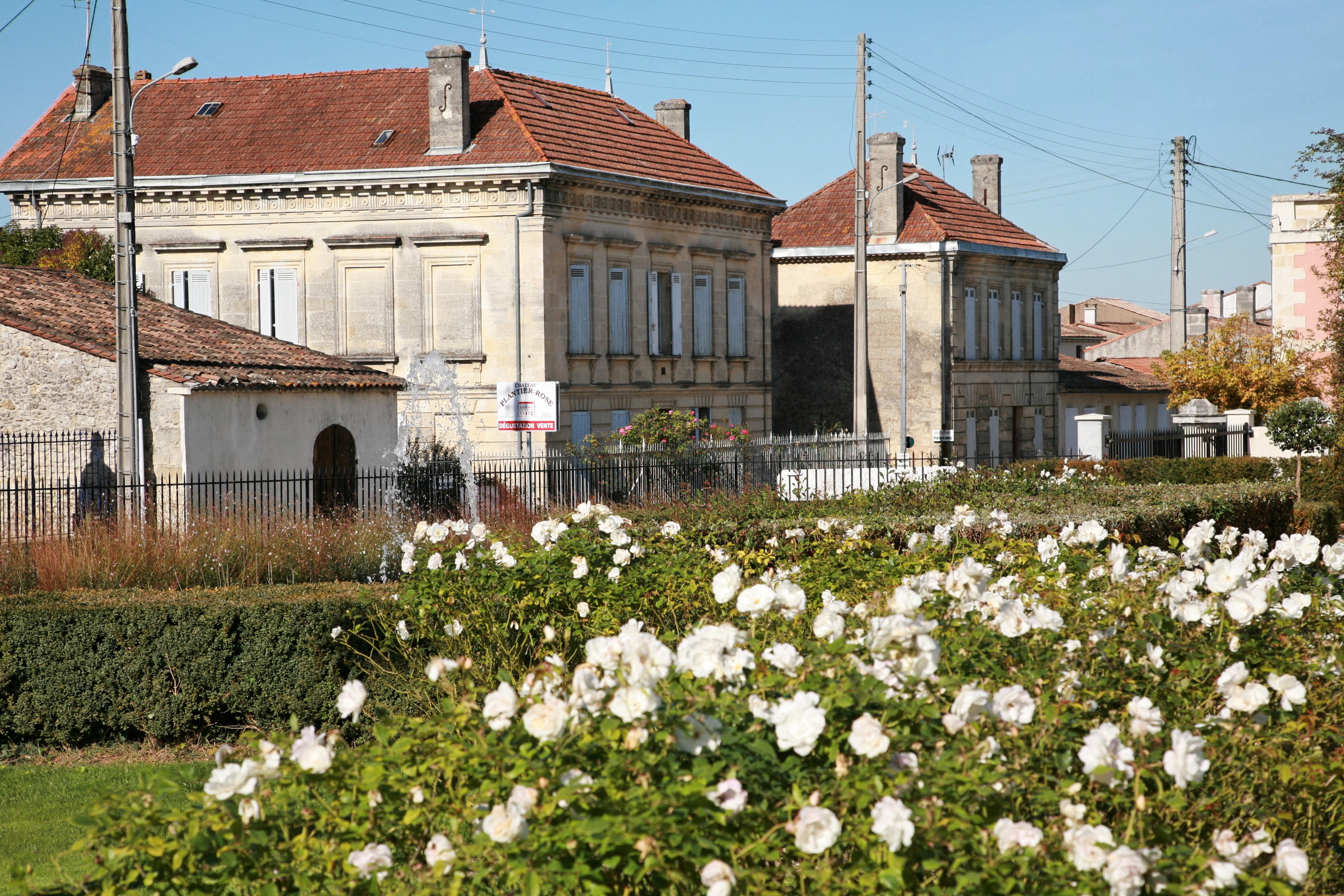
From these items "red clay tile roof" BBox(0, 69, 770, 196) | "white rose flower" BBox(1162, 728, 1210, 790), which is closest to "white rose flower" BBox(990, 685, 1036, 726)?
"white rose flower" BBox(1162, 728, 1210, 790)

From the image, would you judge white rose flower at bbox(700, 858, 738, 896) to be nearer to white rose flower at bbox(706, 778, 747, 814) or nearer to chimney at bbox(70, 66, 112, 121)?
white rose flower at bbox(706, 778, 747, 814)

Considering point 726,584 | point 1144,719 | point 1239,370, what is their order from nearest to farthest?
point 1144,719 → point 726,584 → point 1239,370

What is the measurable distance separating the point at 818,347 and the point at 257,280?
16.2 metres

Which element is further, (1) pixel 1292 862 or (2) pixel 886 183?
(2) pixel 886 183

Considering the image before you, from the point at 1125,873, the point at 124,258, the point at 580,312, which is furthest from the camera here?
the point at 580,312

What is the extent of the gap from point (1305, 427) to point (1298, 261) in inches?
522

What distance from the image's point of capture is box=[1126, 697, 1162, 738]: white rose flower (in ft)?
13.1

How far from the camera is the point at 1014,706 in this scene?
4.02 metres

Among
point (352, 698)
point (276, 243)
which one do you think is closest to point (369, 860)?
point (352, 698)

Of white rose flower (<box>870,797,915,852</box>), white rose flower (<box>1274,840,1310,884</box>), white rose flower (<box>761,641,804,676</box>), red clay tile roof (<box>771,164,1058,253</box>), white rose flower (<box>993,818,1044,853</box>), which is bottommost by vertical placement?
white rose flower (<box>1274,840,1310,884</box>)

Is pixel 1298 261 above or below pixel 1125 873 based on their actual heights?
above

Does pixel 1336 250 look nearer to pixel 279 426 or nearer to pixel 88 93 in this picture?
pixel 279 426

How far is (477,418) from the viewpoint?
3083 cm

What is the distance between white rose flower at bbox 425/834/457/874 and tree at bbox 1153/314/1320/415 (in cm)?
3687
